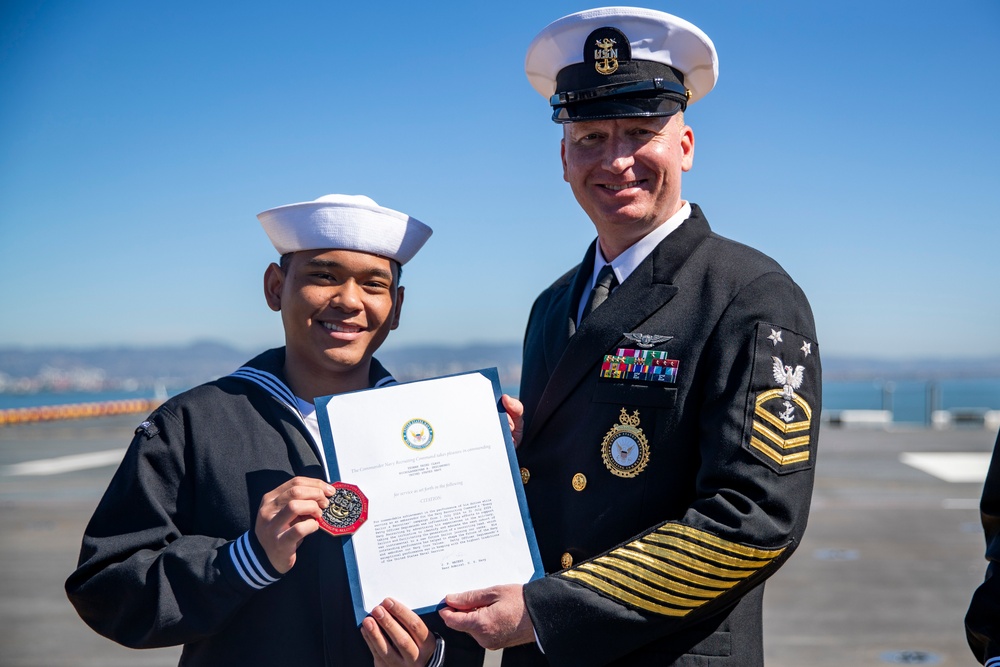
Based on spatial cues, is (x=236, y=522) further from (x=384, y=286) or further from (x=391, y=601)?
(x=384, y=286)

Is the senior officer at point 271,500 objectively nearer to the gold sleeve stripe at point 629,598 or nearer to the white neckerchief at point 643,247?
the gold sleeve stripe at point 629,598

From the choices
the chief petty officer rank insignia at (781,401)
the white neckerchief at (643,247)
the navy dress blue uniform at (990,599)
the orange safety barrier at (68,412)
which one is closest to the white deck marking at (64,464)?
the orange safety barrier at (68,412)

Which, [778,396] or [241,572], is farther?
[241,572]

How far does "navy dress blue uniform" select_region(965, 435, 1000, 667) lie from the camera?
209 cm

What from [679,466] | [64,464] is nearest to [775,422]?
[679,466]

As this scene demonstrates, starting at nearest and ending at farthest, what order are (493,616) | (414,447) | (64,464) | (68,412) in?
(493,616) → (414,447) → (64,464) → (68,412)

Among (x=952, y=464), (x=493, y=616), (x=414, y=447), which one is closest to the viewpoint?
(x=493, y=616)

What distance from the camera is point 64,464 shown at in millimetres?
17562

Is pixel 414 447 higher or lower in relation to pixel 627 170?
lower

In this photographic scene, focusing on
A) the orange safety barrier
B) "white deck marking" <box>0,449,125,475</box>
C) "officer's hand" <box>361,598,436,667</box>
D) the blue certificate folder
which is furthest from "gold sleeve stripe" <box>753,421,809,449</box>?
the orange safety barrier

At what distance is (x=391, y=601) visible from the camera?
224cm

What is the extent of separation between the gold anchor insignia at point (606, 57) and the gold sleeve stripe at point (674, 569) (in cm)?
124

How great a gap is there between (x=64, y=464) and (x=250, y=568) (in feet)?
56.9

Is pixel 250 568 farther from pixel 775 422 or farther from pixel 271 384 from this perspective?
pixel 775 422
